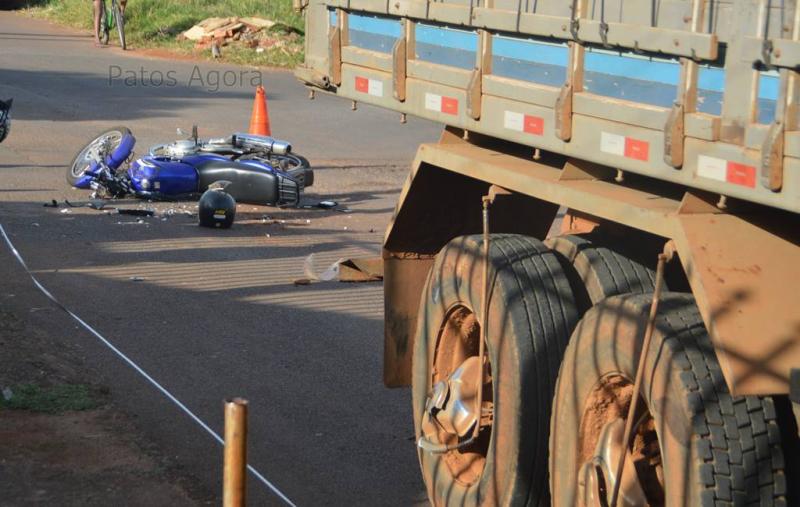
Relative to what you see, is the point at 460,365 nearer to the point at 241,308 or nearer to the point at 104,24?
the point at 241,308

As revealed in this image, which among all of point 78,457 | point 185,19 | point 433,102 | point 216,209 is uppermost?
point 433,102

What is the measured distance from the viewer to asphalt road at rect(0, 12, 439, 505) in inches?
273

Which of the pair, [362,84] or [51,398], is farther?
[51,398]

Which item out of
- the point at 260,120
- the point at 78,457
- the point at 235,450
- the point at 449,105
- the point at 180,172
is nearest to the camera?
the point at 235,450

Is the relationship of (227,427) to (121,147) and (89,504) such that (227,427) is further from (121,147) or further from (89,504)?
(121,147)

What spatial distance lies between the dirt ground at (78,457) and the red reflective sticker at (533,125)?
239 centimetres

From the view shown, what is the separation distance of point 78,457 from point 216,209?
651 cm

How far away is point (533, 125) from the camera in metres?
5.04

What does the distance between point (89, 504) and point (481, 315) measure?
2.15 m

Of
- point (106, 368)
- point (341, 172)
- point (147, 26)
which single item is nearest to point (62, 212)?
point (341, 172)

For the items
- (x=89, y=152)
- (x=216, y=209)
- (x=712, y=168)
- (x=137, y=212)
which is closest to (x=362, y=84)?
(x=712, y=168)

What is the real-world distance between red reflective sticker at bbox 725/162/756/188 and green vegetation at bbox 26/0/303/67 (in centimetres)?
2733

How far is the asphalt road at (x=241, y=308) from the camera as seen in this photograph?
6.94 meters

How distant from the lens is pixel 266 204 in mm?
14609
